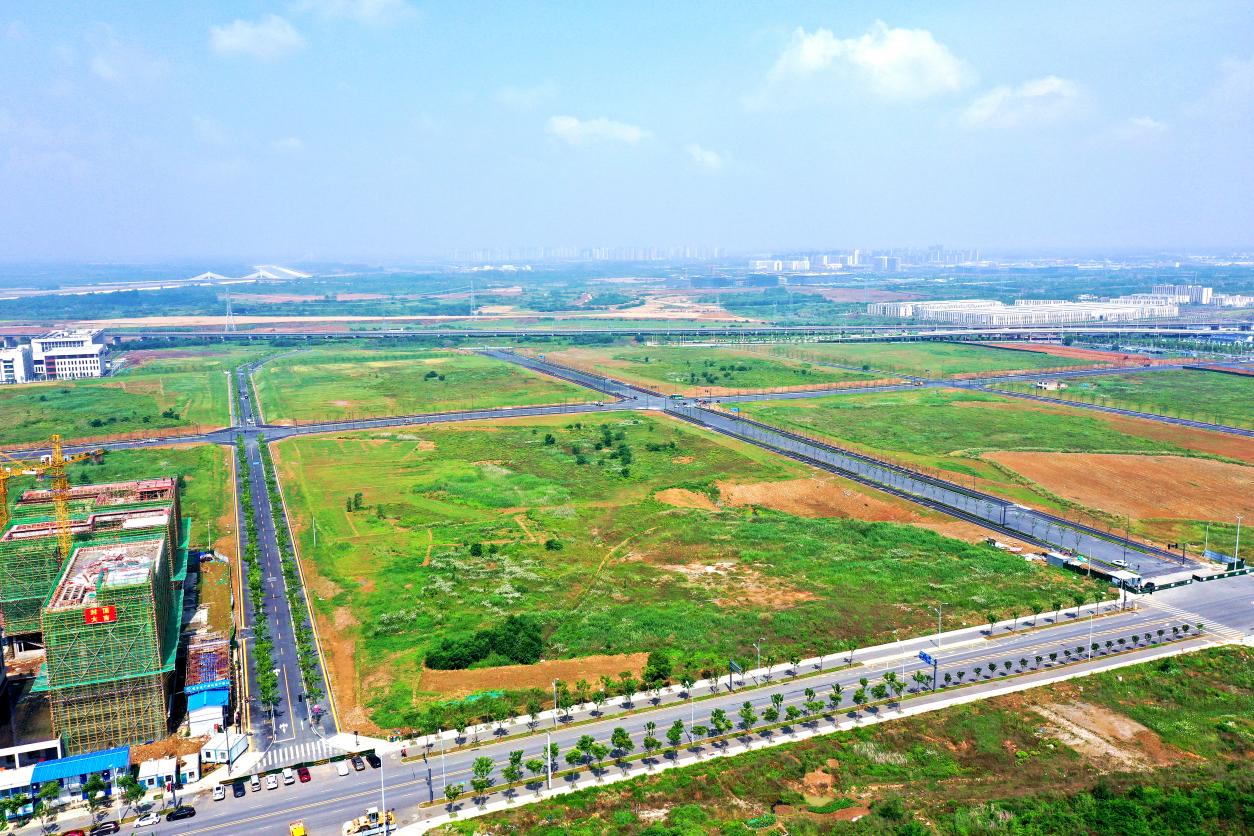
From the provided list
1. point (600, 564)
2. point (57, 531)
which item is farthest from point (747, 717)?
point (57, 531)

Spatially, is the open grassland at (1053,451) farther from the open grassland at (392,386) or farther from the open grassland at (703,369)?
the open grassland at (392,386)

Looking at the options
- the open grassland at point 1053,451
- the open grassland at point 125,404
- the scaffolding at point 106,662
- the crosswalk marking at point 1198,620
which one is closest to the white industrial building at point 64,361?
the open grassland at point 125,404

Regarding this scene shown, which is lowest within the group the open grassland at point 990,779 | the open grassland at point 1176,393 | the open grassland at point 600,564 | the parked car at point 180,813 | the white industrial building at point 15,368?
the parked car at point 180,813

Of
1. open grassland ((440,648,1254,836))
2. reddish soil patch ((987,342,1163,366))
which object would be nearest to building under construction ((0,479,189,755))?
open grassland ((440,648,1254,836))

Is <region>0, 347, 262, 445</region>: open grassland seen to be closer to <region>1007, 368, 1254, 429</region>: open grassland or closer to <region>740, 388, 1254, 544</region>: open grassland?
<region>740, 388, 1254, 544</region>: open grassland

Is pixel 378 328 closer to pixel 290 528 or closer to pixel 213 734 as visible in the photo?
pixel 290 528

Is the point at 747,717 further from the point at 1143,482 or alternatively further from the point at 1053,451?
the point at 1053,451
